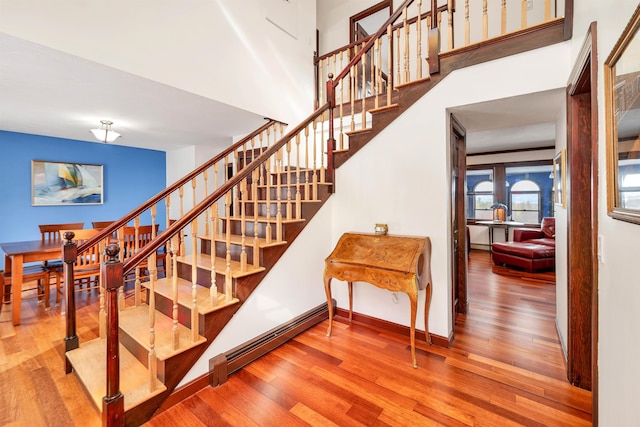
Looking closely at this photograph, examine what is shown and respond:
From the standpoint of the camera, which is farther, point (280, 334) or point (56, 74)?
point (280, 334)

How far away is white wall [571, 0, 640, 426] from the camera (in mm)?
907

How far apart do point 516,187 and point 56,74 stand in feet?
27.1

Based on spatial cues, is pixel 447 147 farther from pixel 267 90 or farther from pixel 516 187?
pixel 516 187

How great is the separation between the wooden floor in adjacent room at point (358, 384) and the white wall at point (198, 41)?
2475mm

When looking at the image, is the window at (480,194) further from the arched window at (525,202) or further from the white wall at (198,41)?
the white wall at (198,41)

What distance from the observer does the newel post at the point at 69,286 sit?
2072 mm

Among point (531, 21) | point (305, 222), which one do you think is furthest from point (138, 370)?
point (531, 21)

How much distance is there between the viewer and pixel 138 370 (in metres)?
1.92

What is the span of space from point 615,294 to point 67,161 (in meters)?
6.62

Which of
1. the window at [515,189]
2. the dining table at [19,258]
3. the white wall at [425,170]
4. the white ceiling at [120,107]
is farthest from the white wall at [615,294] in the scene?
the window at [515,189]

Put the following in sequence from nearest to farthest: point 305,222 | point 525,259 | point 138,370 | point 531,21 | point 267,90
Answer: point 138,370 → point 305,222 → point 267,90 → point 531,21 → point 525,259

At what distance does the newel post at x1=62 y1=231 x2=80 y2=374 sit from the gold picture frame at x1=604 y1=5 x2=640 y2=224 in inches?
121

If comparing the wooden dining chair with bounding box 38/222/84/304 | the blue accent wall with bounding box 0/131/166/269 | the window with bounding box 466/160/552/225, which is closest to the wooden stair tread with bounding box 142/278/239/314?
the wooden dining chair with bounding box 38/222/84/304

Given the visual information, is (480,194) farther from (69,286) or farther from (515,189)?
(69,286)
